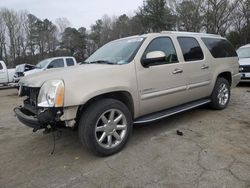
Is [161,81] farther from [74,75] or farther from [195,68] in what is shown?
[74,75]

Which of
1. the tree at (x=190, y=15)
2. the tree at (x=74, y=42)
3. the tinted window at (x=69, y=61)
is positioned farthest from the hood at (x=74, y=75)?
the tree at (x=74, y=42)

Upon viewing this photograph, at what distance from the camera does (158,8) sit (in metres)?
33.4

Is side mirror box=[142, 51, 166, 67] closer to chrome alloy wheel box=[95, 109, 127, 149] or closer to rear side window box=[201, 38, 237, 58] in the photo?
chrome alloy wheel box=[95, 109, 127, 149]

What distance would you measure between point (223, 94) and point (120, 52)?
307 cm

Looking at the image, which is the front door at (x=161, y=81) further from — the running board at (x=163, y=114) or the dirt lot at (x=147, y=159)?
the dirt lot at (x=147, y=159)

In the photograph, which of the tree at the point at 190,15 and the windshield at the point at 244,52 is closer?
the windshield at the point at 244,52

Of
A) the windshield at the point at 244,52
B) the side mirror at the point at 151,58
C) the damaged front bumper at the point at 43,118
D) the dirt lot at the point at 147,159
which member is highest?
the windshield at the point at 244,52

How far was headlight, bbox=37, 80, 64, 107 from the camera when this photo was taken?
10.5 feet

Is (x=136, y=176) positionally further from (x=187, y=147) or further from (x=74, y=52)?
(x=74, y=52)

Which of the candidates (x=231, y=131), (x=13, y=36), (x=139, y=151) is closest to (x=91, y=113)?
(x=139, y=151)

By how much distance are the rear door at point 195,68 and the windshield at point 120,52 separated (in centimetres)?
104

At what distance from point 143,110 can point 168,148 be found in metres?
0.73

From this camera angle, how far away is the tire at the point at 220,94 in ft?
18.9

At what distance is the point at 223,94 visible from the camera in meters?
6.05
